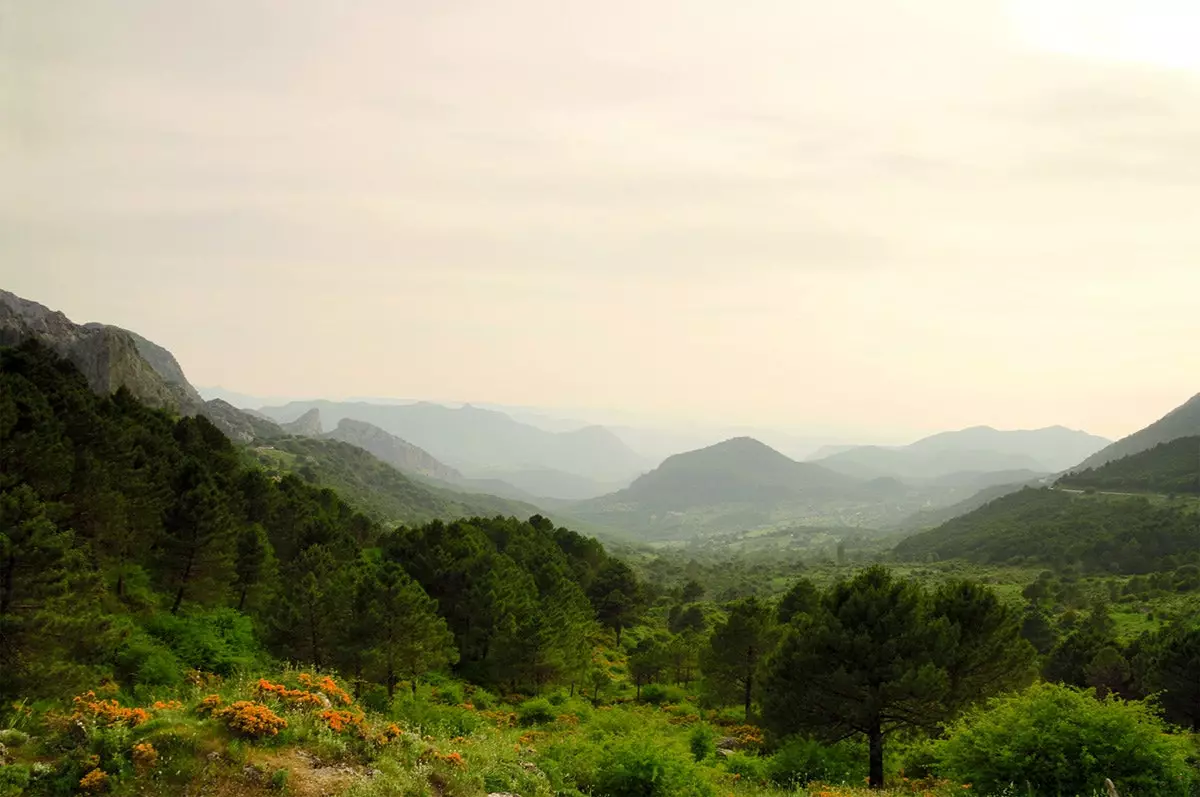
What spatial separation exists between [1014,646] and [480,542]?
42985 millimetres

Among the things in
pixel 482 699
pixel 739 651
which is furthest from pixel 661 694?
pixel 482 699

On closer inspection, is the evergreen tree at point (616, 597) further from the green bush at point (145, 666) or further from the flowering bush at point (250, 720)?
the flowering bush at point (250, 720)

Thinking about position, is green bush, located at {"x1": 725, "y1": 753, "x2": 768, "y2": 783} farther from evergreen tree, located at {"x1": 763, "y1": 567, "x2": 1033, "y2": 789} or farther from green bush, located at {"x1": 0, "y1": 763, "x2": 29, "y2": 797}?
green bush, located at {"x1": 0, "y1": 763, "x2": 29, "y2": 797}

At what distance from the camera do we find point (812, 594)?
5712 cm

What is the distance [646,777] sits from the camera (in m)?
18.0

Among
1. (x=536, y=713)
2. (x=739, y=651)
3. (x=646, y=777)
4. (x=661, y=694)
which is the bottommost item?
(x=661, y=694)

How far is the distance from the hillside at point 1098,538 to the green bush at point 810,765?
138 meters

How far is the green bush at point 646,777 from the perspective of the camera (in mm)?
17928

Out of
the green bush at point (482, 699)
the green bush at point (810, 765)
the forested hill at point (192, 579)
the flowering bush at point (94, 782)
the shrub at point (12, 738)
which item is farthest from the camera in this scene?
the green bush at point (482, 699)

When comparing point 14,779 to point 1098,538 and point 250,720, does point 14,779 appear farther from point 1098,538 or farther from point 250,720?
point 1098,538

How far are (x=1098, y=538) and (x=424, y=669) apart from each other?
170m

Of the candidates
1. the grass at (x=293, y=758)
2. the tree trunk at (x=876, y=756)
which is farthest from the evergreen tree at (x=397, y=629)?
the tree trunk at (x=876, y=756)

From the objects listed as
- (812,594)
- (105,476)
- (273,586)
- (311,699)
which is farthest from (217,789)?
(812,594)

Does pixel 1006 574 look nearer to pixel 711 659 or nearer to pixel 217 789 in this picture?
pixel 711 659
